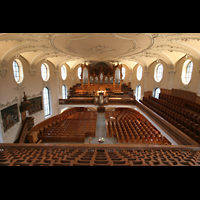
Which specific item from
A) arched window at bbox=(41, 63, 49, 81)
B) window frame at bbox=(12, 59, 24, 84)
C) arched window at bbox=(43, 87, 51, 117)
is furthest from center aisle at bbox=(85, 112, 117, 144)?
arched window at bbox=(41, 63, 49, 81)

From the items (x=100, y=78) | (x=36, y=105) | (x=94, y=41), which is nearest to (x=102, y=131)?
(x=36, y=105)

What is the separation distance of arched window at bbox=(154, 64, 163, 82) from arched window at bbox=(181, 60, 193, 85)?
8.49 feet

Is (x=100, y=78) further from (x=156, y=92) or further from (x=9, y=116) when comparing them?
(x=9, y=116)

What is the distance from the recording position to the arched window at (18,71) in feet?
28.0

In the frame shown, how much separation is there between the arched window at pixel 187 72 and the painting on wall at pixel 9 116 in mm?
13023

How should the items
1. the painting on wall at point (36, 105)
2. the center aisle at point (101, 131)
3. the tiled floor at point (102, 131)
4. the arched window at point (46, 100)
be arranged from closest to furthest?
the tiled floor at point (102, 131), the center aisle at point (101, 131), the painting on wall at point (36, 105), the arched window at point (46, 100)

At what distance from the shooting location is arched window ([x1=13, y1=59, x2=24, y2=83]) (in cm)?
854

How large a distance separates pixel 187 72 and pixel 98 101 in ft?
28.3

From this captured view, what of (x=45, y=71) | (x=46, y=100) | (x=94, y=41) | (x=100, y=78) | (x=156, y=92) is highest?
(x=94, y=41)

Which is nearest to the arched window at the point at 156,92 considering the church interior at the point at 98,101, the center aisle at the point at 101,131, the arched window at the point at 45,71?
the church interior at the point at 98,101

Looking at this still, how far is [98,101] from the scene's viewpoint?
13.7 m

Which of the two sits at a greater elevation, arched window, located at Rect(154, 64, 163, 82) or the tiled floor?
arched window, located at Rect(154, 64, 163, 82)

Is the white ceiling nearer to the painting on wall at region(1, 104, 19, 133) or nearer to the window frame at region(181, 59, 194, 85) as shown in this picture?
the window frame at region(181, 59, 194, 85)

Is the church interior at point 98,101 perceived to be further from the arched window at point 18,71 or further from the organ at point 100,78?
the organ at point 100,78
